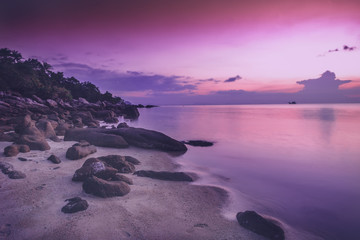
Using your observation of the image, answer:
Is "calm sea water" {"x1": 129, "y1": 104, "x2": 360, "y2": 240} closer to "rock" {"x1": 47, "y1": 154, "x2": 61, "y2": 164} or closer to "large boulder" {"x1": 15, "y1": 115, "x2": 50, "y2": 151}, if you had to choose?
"rock" {"x1": 47, "y1": 154, "x2": 61, "y2": 164}

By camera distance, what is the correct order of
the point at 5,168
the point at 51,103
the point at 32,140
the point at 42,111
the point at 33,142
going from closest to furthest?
the point at 5,168 < the point at 33,142 < the point at 32,140 < the point at 42,111 < the point at 51,103

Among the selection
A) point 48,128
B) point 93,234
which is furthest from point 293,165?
point 48,128

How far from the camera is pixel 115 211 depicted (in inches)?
177

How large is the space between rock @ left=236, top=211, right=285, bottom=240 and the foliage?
37.4 meters

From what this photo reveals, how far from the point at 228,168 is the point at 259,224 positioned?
546cm

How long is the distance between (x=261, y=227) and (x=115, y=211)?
3107 mm

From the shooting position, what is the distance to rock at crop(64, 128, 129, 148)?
1101cm

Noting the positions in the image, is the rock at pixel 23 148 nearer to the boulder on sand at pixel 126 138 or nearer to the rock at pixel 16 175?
the rock at pixel 16 175

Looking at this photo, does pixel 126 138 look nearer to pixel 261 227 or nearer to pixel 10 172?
pixel 10 172

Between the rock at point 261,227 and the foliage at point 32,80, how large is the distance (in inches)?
1471

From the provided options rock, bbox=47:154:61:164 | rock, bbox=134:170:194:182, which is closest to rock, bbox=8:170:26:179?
rock, bbox=47:154:61:164

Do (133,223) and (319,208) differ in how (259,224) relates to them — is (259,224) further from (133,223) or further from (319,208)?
(319,208)

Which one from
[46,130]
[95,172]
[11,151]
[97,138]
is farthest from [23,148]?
[95,172]

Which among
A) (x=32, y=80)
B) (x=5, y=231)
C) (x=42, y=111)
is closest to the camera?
(x=5, y=231)
